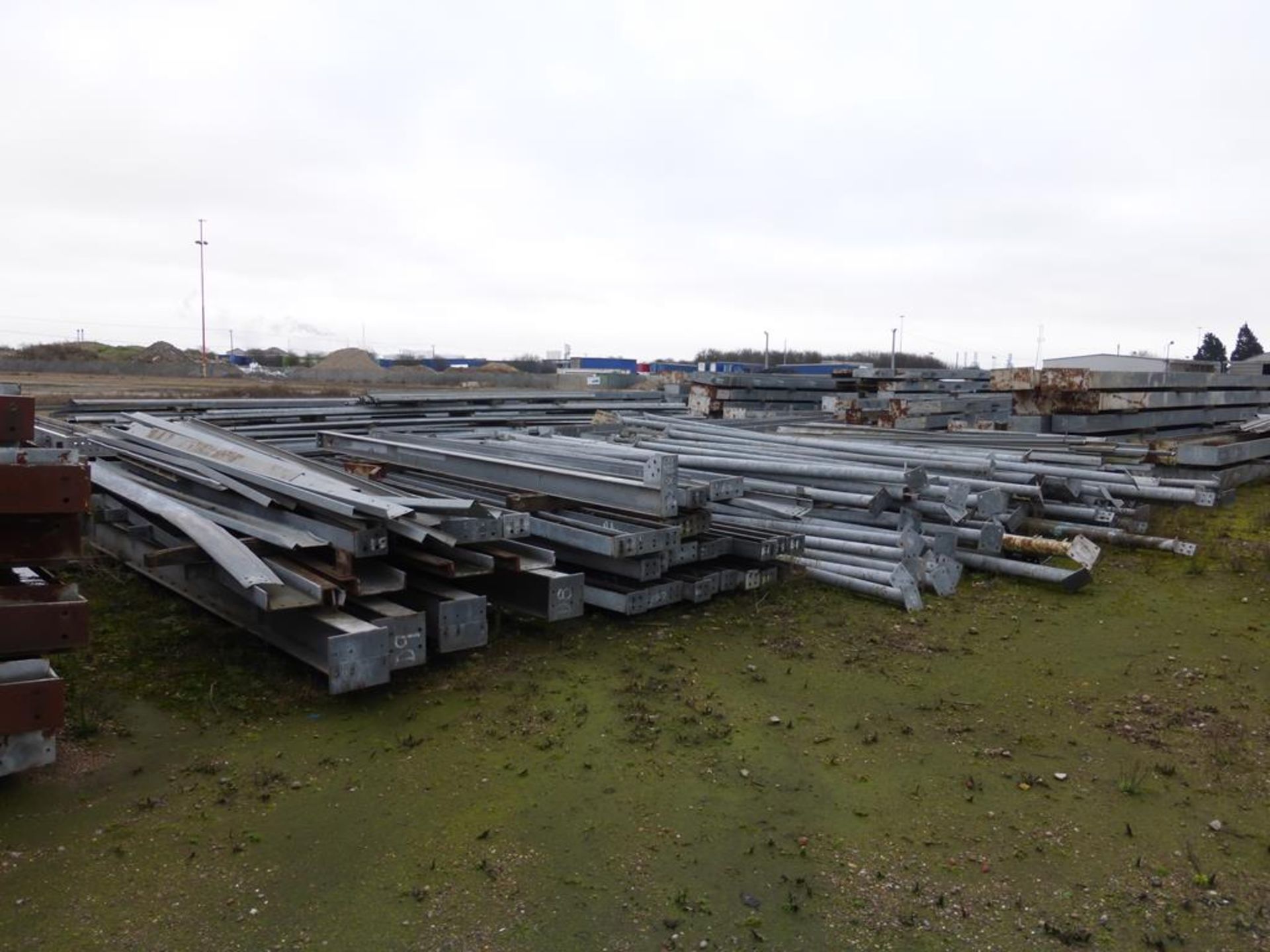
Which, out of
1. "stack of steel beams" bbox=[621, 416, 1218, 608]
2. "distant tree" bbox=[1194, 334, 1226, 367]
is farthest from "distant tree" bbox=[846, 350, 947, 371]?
"stack of steel beams" bbox=[621, 416, 1218, 608]

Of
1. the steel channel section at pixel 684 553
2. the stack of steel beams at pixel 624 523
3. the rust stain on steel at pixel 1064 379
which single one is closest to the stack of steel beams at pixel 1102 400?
the rust stain on steel at pixel 1064 379

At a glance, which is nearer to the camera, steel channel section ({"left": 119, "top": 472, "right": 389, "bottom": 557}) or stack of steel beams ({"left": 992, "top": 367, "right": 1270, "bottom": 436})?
steel channel section ({"left": 119, "top": 472, "right": 389, "bottom": 557})

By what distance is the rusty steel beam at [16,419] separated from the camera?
386 centimetres

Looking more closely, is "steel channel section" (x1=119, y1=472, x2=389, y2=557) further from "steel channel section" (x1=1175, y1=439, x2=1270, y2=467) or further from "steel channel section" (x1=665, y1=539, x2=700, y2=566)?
"steel channel section" (x1=1175, y1=439, x2=1270, y2=467)

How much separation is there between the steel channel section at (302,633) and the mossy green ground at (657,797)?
0.60 ft

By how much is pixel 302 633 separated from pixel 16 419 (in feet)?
5.41

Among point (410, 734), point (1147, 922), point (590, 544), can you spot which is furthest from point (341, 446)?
point (1147, 922)

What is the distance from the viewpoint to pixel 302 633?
15.3 ft

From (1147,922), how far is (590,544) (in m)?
3.55

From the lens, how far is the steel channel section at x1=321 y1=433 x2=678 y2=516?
19.3ft

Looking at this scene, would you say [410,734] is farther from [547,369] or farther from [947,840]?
[547,369]

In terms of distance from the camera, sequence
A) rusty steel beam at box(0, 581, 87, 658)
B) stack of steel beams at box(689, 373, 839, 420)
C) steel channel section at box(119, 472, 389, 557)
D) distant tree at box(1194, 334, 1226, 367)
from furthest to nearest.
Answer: distant tree at box(1194, 334, 1226, 367) → stack of steel beams at box(689, 373, 839, 420) → steel channel section at box(119, 472, 389, 557) → rusty steel beam at box(0, 581, 87, 658)

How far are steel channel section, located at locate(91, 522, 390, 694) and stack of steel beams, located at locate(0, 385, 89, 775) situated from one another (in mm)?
932

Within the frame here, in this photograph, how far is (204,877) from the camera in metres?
3.02
